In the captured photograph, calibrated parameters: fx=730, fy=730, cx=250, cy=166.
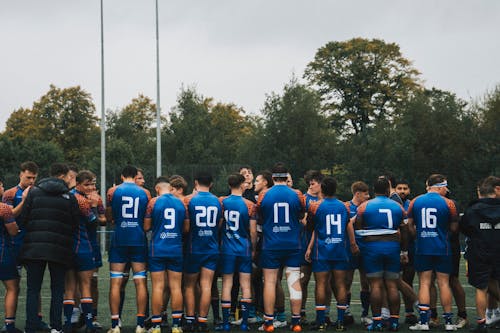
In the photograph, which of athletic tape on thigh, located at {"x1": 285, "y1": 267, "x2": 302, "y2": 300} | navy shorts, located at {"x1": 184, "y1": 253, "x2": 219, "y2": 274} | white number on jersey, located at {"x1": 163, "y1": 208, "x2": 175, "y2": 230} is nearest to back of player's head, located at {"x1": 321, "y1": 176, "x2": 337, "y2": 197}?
athletic tape on thigh, located at {"x1": 285, "y1": 267, "x2": 302, "y2": 300}

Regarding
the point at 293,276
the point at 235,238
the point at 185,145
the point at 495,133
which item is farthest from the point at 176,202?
the point at 185,145

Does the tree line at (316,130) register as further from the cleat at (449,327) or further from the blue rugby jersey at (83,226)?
the blue rugby jersey at (83,226)

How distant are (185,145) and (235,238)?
38.6m

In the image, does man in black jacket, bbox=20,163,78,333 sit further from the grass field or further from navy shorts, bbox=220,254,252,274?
navy shorts, bbox=220,254,252,274

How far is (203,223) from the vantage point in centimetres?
1055

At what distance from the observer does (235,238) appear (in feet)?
35.4

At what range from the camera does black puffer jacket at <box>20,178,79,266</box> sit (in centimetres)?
980

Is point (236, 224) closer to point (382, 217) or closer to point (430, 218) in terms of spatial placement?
point (382, 217)

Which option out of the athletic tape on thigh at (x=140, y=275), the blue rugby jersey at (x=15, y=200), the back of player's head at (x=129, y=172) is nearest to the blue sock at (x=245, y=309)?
the athletic tape on thigh at (x=140, y=275)

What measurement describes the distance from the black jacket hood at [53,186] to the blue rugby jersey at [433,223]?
16.8 ft

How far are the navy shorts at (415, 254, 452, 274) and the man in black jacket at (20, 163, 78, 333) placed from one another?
16.7ft

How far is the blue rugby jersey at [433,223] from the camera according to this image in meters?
10.7

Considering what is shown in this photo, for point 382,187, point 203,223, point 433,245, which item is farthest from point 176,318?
point 433,245

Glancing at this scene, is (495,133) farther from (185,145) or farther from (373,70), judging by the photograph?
(185,145)
